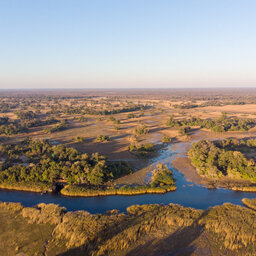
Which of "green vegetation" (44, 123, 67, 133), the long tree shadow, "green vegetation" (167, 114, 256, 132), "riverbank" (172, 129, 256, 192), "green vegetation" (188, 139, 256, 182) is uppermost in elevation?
"green vegetation" (167, 114, 256, 132)

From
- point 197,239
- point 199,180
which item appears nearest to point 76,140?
point 199,180

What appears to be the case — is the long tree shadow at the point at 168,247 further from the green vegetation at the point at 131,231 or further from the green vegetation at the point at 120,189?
the green vegetation at the point at 120,189

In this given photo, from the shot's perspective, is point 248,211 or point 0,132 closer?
point 248,211

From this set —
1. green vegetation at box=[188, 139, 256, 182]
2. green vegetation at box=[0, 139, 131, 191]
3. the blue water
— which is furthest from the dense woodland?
green vegetation at box=[188, 139, 256, 182]

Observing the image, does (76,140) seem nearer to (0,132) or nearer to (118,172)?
(118,172)

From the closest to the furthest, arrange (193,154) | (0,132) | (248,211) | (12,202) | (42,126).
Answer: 1. (248,211)
2. (12,202)
3. (193,154)
4. (0,132)
5. (42,126)

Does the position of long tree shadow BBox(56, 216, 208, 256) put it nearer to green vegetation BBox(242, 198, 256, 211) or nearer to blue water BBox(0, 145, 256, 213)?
blue water BBox(0, 145, 256, 213)
